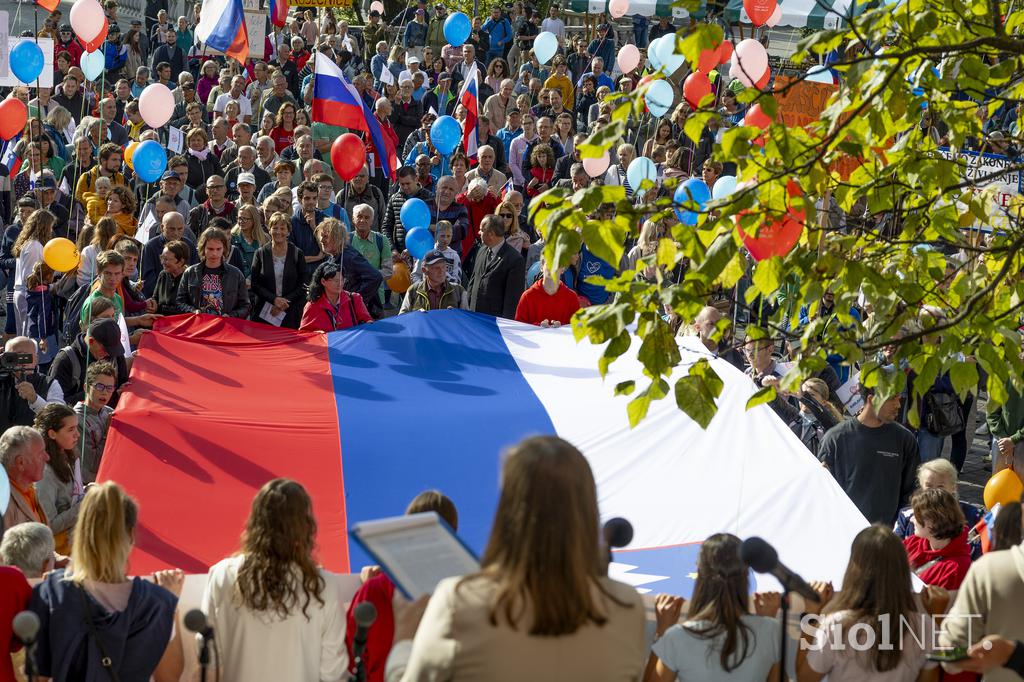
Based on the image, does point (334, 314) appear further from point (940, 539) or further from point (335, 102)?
point (940, 539)

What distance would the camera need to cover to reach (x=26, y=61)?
45.3 ft

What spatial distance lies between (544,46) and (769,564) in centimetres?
1706

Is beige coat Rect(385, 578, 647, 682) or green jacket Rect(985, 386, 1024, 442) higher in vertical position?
green jacket Rect(985, 386, 1024, 442)

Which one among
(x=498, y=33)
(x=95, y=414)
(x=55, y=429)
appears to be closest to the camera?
(x=55, y=429)

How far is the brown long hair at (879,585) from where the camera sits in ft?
Result: 14.7

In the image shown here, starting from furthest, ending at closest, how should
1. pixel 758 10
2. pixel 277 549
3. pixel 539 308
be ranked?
pixel 758 10 < pixel 539 308 < pixel 277 549

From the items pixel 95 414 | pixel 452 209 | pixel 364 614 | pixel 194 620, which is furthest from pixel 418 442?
pixel 452 209

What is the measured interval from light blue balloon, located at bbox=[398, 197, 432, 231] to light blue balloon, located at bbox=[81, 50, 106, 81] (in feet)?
17.5

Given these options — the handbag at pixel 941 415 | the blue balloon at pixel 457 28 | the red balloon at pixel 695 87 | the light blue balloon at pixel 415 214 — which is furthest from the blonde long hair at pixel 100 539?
the blue balloon at pixel 457 28

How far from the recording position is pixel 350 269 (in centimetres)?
1038

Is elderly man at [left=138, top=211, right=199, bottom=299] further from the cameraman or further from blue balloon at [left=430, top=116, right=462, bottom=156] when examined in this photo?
blue balloon at [left=430, top=116, right=462, bottom=156]

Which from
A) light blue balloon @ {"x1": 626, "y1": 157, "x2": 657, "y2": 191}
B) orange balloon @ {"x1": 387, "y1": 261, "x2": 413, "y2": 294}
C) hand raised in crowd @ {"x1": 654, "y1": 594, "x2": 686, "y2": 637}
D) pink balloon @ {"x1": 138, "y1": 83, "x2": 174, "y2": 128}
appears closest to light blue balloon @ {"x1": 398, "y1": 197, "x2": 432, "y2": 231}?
orange balloon @ {"x1": 387, "y1": 261, "x2": 413, "y2": 294}

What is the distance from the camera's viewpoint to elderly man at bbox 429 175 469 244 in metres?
12.0

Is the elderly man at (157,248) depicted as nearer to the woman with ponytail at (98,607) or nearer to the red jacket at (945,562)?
the woman with ponytail at (98,607)
